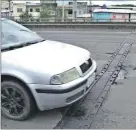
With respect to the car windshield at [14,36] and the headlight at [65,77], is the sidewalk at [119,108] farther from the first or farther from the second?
the car windshield at [14,36]

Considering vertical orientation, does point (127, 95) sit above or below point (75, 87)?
below

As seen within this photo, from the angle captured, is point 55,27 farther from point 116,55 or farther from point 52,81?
point 52,81

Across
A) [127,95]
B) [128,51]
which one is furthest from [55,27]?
[127,95]

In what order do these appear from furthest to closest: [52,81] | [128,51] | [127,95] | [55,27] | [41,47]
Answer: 1. [55,27]
2. [128,51]
3. [127,95]
4. [41,47]
5. [52,81]

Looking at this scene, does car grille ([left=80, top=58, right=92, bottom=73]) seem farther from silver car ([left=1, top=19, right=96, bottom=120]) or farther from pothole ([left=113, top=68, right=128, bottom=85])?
pothole ([left=113, top=68, right=128, bottom=85])

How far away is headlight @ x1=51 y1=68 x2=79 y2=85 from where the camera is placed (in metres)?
4.07

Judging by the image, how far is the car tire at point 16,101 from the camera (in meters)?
4.18

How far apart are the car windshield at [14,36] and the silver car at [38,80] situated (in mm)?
250

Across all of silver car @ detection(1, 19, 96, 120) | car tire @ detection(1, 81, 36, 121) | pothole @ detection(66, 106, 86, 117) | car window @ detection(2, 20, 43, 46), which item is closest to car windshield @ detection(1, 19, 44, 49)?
car window @ detection(2, 20, 43, 46)

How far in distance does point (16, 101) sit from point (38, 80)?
50cm

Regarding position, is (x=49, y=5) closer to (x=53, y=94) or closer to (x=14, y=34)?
(x=14, y=34)

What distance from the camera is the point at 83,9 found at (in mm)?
68812

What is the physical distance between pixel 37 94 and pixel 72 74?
0.58 m

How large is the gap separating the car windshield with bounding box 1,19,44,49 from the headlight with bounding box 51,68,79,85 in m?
1.13
